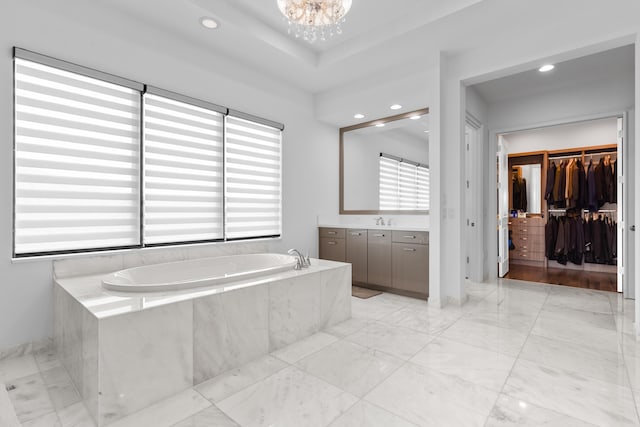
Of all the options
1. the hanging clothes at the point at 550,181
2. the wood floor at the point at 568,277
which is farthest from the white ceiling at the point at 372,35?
the wood floor at the point at 568,277

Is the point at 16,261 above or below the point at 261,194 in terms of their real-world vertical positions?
below

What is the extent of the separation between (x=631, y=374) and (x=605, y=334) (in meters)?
0.74

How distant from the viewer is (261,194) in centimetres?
383

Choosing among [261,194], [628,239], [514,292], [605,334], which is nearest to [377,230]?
[261,194]

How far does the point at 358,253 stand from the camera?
13.5ft

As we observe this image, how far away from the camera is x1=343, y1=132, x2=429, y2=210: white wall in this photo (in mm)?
4246

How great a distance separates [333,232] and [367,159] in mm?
1136

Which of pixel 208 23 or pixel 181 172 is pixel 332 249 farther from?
pixel 208 23

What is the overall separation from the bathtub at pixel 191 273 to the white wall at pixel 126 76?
1.79 ft

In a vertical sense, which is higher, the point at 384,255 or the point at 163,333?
the point at 384,255

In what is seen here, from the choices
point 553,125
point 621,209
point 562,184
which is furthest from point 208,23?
point 562,184

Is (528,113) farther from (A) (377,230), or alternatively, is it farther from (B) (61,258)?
(B) (61,258)

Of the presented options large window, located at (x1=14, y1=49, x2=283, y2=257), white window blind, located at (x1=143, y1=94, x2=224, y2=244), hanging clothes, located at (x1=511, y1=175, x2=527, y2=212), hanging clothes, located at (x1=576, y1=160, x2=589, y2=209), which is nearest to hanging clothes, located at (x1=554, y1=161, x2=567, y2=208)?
hanging clothes, located at (x1=576, y1=160, x2=589, y2=209)

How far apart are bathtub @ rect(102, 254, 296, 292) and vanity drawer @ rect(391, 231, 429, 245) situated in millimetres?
1291
